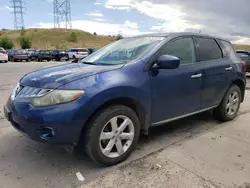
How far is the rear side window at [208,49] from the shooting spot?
405cm

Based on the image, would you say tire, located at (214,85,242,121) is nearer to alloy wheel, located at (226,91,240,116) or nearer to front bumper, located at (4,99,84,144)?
alloy wheel, located at (226,91,240,116)

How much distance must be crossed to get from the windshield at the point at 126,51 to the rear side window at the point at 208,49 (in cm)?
84

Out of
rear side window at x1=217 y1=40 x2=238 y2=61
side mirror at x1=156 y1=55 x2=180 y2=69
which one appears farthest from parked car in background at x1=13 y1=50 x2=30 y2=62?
side mirror at x1=156 y1=55 x2=180 y2=69

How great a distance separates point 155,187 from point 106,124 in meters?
0.86

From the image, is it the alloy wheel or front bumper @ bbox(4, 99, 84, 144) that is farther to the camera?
the alloy wheel

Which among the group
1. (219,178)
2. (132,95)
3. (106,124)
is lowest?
(219,178)

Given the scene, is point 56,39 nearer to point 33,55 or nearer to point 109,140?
point 33,55

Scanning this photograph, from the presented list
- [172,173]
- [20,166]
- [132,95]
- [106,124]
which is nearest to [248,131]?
[172,173]

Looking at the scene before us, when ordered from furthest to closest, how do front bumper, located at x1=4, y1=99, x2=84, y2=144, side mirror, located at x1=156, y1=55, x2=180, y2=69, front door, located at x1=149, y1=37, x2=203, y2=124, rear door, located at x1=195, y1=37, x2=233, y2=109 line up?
rear door, located at x1=195, y1=37, x2=233, y2=109
front door, located at x1=149, y1=37, x2=203, y2=124
side mirror, located at x1=156, y1=55, x2=180, y2=69
front bumper, located at x1=4, y1=99, x2=84, y2=144

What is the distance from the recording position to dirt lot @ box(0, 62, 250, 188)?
2.71m

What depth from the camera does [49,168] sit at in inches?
118

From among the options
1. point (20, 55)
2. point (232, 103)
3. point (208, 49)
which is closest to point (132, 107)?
point (208, 49)

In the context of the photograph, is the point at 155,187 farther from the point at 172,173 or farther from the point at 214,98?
the point at 214,98

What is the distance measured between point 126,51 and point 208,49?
4.99 feet
